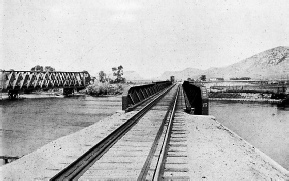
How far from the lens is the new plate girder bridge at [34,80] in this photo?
66.8 metres

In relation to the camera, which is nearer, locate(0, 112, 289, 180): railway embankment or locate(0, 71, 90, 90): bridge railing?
locate(0, 112, 289, 180): railway embankment

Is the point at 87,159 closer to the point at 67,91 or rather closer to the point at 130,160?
the point at 130,160

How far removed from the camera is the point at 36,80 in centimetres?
7438

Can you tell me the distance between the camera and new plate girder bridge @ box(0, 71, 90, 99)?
66750 millimetres

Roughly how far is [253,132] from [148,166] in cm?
1949

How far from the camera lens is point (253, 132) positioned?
23.6 m

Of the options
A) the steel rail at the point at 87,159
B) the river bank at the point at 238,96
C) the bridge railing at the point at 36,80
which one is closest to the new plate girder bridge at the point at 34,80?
the bridge railing at the point at 36,80

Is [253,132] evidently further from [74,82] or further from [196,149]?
[74,82]

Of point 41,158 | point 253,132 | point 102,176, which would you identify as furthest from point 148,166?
point 253,132

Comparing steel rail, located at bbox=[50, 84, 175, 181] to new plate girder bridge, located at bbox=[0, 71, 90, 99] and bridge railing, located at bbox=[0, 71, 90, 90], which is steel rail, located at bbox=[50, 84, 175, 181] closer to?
new plate girder bridge, located at bbox=[0, 71, 90, 99]

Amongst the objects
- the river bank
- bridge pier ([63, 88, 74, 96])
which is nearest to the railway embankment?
the river bank

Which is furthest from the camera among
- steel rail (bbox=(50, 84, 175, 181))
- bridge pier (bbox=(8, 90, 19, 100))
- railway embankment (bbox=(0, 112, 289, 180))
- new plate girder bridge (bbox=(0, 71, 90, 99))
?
new plate girder bridge (bbox=(0, 71, 90, 99))

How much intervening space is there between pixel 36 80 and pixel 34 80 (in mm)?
8465

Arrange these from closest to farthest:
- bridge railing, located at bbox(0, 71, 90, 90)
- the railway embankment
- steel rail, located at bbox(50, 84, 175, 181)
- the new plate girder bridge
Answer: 1. steel rail, located at bbox(50, 84, 175, 181)
2. the railway embankment
3. the new plate girder bridge
4. bridge railing, located at bbox(0, 71, 90, 90)
